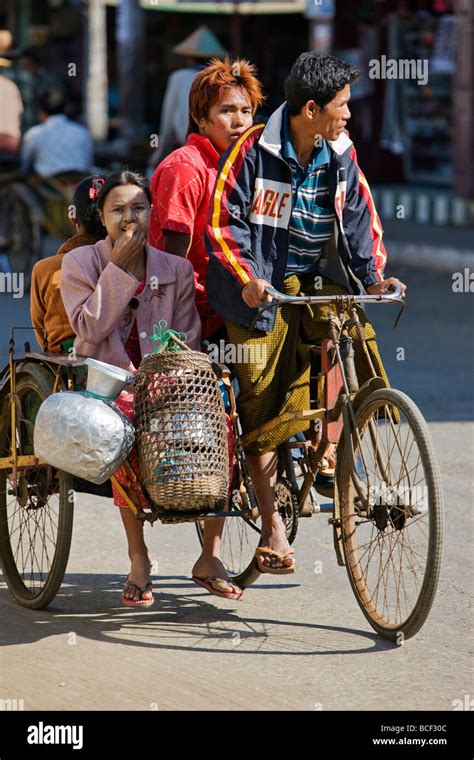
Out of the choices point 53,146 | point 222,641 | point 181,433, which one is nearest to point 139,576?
point 222,641

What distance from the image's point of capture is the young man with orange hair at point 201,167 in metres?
5.25

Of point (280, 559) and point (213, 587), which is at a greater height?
point (280, 559)

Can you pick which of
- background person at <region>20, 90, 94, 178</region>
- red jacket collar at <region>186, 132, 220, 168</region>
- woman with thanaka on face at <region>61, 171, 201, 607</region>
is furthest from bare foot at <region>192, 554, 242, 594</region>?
background person at <region>20, 90, 94, 178</region>

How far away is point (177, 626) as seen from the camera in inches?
199

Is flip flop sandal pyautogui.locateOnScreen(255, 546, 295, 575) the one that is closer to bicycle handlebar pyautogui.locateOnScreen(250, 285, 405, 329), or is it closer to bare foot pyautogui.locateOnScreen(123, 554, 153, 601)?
bare foot pyautogui.locateOnScreen(123, 554, 153, 601)

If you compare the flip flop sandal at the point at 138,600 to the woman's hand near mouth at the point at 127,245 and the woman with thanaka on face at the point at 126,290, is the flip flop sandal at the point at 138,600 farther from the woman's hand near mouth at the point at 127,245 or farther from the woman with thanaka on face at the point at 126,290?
the woman's hand near mouth at the point at 127,245

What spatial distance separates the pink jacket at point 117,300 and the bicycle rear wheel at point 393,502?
27.1 inches

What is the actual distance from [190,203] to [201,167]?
0.49 feet

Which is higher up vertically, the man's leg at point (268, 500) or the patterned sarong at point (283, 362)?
the patterned sarong at point (283, 362)

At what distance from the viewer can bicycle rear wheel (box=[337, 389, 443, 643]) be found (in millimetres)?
4527

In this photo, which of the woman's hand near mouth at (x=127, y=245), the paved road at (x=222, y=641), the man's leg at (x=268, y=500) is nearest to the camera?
the paved road at (x=222, y=641)

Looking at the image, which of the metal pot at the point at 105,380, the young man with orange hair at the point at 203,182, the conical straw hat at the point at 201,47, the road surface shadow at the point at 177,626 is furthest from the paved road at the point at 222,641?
the conical straw hat at the point at 201,47

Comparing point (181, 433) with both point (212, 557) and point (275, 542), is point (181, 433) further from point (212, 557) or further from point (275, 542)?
point (212, 557)

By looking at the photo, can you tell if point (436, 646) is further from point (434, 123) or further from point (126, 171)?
point (434, 123)
